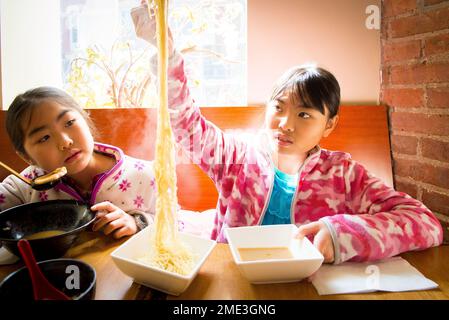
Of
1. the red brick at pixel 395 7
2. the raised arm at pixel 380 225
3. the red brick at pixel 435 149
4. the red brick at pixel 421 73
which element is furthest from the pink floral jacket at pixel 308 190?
the red brick at pixel 395 7

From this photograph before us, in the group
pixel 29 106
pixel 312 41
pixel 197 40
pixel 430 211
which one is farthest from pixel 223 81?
pixel 430 211

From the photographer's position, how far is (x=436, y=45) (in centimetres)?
70

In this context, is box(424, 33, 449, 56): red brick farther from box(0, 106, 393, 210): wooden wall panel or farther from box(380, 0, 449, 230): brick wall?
box(0, 106, 393, 210): wooden wall panel

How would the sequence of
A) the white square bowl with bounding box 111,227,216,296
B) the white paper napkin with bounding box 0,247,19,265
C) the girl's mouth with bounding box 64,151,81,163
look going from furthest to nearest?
the girl's mouth with bounding box 64,151,81,163 → the white paper napkin with bounding box 0,247,19,265 → the white square bowl with bounding box 111,227,216,296

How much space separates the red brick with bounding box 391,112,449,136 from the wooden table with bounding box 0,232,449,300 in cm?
27

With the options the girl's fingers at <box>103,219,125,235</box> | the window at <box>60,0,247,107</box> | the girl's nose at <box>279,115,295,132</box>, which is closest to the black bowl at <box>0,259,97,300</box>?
the girl's fingers at <box>103,219,125,235</box>

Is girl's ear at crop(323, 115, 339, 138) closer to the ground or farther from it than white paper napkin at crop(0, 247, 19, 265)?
farther from it

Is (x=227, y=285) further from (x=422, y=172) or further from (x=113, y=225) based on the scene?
(x=422, y=172)

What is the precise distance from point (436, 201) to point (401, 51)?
36 cm

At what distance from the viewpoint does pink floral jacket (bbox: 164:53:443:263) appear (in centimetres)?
69

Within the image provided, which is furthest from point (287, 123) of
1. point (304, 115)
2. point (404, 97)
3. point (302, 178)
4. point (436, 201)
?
point (436, 201)

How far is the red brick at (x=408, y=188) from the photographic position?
0.77m

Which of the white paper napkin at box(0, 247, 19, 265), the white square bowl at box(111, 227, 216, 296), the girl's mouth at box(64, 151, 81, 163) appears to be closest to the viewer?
the white square bowl at box(111, 227, 216, 296)
